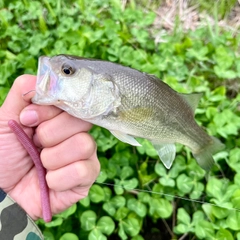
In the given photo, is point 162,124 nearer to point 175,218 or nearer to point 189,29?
point 175,218

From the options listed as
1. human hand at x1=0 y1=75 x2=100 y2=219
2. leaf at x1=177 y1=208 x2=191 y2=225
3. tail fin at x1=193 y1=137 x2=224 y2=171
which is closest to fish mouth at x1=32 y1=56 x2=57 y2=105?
human hand at x1=0 y1=75 x2=100 y2=219

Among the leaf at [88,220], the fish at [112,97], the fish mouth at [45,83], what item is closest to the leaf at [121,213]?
the leaf at [88,220]

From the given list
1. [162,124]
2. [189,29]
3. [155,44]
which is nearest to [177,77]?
[155,44]

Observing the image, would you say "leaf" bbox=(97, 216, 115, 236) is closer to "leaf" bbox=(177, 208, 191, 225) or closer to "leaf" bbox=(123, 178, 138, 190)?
"leaf" bbox=(123, 178, 138, 190)

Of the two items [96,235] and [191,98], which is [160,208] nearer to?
[96,235]

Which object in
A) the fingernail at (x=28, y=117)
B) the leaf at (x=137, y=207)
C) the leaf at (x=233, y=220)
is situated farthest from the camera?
the leaf at (x=137, y=207)

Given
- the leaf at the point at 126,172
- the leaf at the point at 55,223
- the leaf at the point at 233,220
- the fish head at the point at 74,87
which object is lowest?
the leaf at the point at 55,223

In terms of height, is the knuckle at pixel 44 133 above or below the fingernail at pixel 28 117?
below

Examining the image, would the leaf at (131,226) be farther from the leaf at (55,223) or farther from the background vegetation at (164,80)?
the leaf at (55,223)
